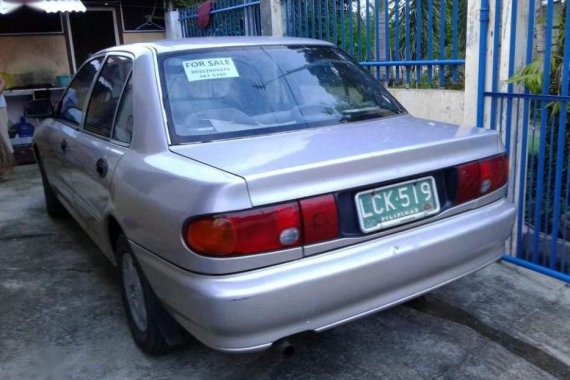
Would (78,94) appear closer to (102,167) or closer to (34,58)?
(102,167)

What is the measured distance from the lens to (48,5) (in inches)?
326

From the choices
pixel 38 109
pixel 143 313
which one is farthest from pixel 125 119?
pixel 38 109

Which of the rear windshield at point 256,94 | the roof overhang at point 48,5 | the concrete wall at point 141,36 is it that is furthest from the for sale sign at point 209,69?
the concrete wall at point 141,36

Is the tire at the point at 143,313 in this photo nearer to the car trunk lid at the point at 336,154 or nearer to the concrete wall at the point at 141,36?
the car trunk lid at the point at 336,154

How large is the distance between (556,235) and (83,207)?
3.05 m

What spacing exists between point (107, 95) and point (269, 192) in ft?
5.60

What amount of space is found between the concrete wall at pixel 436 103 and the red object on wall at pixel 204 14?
4103 millimetres

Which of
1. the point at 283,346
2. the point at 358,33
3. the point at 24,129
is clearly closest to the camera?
the point at 283,346

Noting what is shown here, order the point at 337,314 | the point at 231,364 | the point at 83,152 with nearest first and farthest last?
the point at 337,314, the point at 231,364, the point at 83,152

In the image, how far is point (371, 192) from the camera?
223 centimetres

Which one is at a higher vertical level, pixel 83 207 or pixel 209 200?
pixel 209 200

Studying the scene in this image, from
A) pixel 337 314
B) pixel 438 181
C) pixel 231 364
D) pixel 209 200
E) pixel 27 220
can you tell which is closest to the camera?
pixel 209 200

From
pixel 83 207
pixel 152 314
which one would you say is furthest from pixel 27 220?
pixel 152 314

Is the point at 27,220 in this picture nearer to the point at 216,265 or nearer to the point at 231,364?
the point at 231,364
